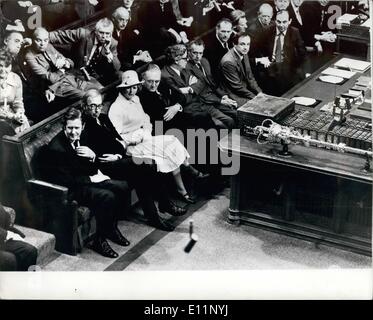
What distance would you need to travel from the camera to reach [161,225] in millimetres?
9789

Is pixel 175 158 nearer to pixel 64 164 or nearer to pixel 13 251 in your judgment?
pixel 64 164

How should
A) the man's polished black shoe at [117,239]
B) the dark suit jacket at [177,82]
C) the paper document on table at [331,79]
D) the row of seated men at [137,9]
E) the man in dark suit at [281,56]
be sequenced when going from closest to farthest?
the row of seated men at [137,9] < the man's polished black shoe at [117,239] < the dark suit jacket at [177,82] < the man in dark suit at [281,56] < the paper document on table at [331,79]

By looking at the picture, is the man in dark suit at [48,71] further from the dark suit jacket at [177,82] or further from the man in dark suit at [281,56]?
the man in dark suit at [281,56]

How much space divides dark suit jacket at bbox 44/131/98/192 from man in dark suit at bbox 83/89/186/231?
16 centimetres

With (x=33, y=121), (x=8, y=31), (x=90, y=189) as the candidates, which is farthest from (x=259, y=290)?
(x=8, y=31)

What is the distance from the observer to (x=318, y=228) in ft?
31.5

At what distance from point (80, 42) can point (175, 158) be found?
1380 mm

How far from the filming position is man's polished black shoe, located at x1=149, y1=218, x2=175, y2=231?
9773 millimetres

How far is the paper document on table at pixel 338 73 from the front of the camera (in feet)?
35.7

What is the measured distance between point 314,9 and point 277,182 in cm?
184

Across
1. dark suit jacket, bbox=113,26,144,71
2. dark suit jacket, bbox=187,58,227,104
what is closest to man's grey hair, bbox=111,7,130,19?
dark suit jacket, bbox=113,26,144,71

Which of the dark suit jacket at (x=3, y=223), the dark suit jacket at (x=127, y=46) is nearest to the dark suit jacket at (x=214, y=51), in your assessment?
the dark suit jacket at (x=127, y=46)

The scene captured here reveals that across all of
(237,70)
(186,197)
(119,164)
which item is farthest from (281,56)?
(119,164)

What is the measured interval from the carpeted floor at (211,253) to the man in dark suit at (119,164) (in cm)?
16
